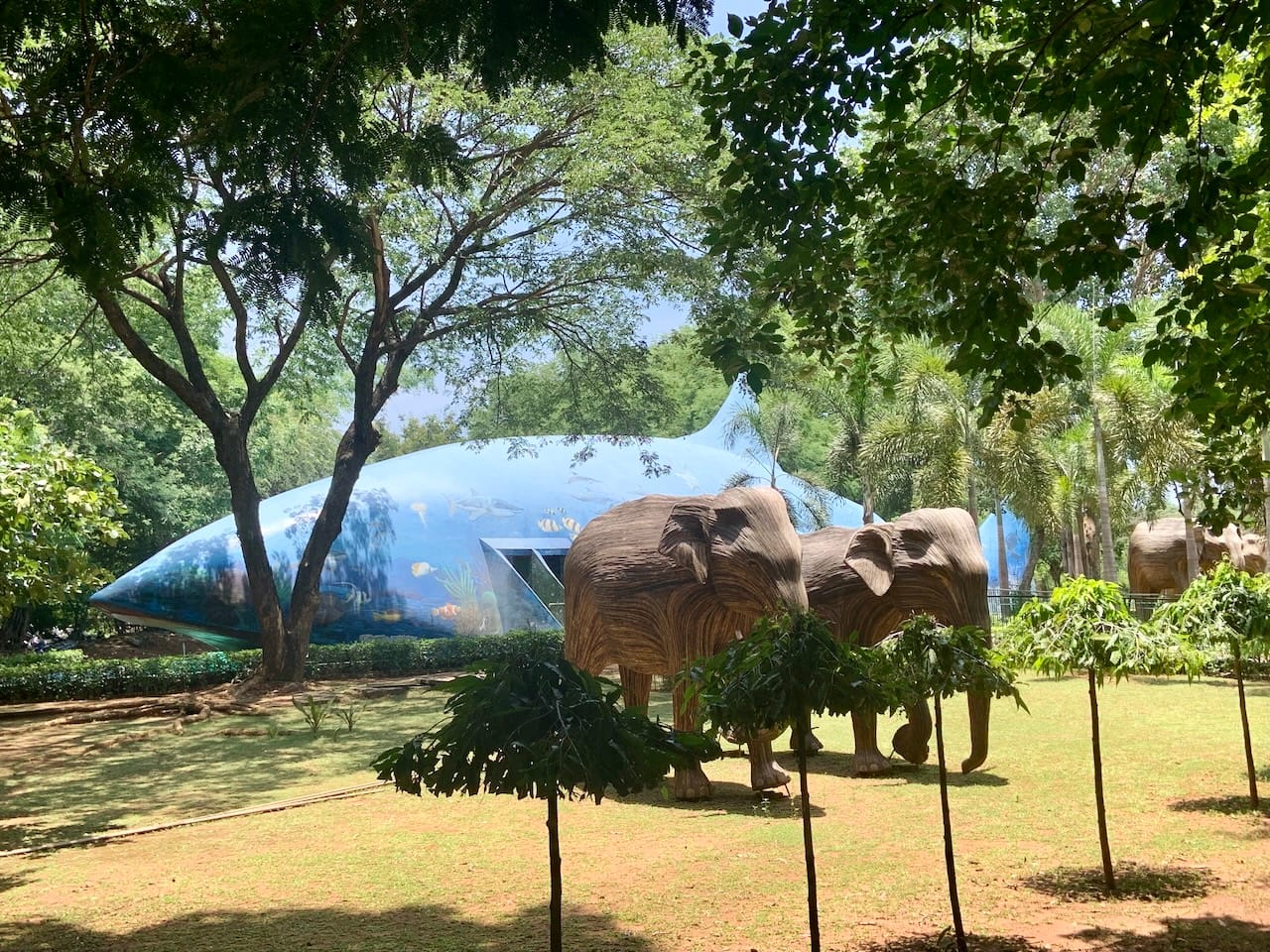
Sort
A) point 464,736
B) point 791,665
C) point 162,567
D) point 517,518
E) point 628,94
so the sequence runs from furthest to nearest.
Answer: point 517,518 → point 162,567 → point 628,94 → point 791,665 → point 464,736

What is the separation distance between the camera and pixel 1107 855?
7.19m

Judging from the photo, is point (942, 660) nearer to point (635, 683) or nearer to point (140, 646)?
point (635, 683)

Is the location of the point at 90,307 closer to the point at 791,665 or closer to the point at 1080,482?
the point at 791,665

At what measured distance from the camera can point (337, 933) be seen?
6734mm

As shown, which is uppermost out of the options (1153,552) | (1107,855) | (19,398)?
(19,398)

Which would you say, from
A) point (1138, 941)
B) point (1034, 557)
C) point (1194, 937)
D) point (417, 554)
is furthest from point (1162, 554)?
point (1138, 941)

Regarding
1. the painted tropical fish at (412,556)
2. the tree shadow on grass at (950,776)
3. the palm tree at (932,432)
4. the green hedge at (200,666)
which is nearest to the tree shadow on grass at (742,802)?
the tree shadow on grass at (950,776)

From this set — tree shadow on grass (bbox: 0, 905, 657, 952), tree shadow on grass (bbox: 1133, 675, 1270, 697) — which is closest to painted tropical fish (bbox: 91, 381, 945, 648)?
tree shadow on grass (bbox: 1133, 675, 1270, 697)

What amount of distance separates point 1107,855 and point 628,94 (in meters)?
14.1

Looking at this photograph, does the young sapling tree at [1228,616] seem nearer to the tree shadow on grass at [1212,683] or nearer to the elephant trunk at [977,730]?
the elephant trunk at [977,730]

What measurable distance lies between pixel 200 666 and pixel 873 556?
15.5 m

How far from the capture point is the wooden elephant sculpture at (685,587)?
10.2 metres

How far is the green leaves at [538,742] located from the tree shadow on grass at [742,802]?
524 cm

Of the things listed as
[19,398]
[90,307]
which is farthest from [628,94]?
[19,398]
